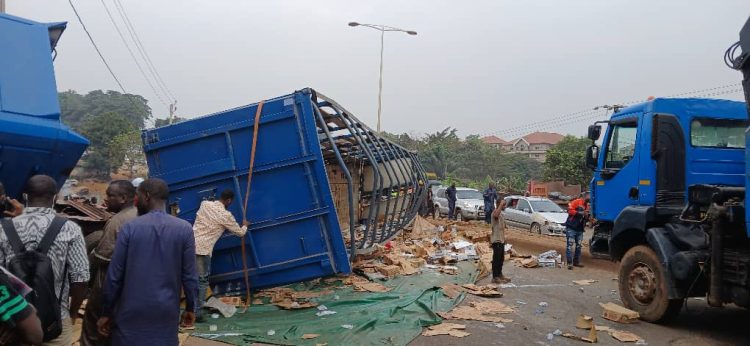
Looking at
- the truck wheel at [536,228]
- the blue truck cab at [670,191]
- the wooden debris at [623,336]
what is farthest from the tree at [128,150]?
the wooden debris at [623,336]

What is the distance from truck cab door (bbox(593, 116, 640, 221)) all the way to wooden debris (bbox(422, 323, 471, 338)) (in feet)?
9.01

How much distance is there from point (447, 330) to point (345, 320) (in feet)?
3.67

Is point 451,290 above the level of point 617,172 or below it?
below

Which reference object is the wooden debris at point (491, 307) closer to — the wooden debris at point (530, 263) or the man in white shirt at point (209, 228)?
the man in white shirt at point (209, 228)

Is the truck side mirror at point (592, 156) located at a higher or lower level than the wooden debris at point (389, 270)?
higher

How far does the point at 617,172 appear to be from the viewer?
23.4 feet

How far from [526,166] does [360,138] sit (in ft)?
181

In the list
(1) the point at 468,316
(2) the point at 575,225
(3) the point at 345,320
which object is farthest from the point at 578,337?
(2) the point at 575,225

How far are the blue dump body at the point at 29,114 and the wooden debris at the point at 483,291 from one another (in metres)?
5.45

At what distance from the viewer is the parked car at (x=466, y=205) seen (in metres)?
20.0

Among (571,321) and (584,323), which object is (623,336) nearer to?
(584,323)

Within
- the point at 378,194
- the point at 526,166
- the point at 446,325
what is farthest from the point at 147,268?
the point at 526,166

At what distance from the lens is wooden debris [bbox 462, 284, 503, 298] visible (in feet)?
25.6

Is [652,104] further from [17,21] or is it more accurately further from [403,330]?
[17,21]
